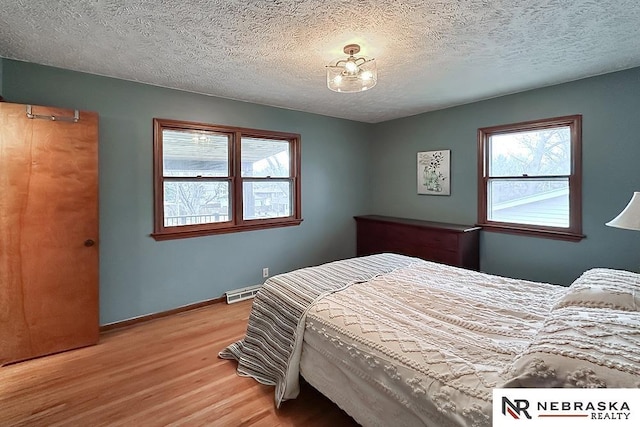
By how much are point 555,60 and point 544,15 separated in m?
0.90

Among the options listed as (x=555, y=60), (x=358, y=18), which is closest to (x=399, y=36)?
(x=358, y=18)

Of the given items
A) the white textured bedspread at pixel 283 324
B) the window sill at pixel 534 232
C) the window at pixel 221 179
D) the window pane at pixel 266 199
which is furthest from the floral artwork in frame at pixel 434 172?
the white textured bedspread at pixel 283 324

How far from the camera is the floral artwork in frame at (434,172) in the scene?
4168 mm

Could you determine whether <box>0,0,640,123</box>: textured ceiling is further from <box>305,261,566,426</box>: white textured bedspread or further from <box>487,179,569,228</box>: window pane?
<box>305,261,566,426</box>: white textured bedspread

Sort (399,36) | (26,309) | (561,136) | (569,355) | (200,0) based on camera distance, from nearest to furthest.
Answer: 1. (569,355)
2. (200,0)
3. (399,36)
4. (26,309)
5. (561,136)

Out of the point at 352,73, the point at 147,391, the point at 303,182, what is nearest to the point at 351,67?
the point at 352,73

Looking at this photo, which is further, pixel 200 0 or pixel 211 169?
pixel 211 169

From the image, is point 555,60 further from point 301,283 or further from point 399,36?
point 301,283

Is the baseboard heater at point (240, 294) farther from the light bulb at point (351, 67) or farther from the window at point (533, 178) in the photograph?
the window at point (533, 178)

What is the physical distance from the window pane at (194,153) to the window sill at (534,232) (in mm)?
3280

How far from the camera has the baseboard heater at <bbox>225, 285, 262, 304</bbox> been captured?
3703 mm

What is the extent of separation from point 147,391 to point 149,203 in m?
1.82

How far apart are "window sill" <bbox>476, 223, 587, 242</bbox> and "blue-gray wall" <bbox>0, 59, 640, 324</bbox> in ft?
0.20

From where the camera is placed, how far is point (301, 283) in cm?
224
